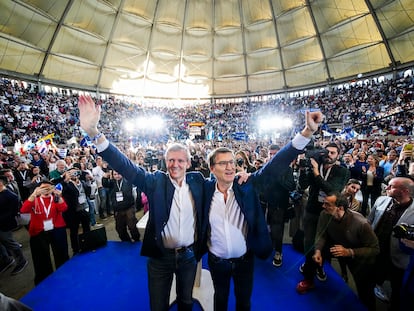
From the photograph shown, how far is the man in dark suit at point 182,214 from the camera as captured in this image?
191 centimetres

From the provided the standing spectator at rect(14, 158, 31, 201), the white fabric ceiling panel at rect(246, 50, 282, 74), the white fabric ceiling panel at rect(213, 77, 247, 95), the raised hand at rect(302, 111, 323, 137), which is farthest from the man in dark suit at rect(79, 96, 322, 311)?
the white fabric ceiling panel at rect(213, 77, 247, 95)

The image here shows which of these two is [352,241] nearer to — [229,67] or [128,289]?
[128,289]

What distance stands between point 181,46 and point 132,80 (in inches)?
293

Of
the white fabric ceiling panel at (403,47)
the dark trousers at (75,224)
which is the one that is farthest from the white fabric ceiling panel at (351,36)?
the dark trousers at (75,224)

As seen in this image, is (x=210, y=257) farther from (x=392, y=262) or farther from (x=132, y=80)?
(x=132, y=80)

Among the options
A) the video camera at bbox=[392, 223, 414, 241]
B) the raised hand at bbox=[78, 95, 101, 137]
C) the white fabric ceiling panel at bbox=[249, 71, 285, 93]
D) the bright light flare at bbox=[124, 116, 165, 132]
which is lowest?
the video camera at bbox=[392, 223, 414, 241]

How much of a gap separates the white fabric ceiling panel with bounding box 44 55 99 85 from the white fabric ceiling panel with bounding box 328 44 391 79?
25.8m

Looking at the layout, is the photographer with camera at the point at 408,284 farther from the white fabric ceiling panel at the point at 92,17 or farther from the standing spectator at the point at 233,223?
the white fabric ceiling panel at the point at 92,17

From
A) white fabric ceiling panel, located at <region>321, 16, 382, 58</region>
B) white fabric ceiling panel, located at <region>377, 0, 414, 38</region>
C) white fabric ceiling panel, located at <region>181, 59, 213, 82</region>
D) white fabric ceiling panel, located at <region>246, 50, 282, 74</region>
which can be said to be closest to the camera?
white fabric ceiling panel, located at <region>377, 0, 414, 38</region>

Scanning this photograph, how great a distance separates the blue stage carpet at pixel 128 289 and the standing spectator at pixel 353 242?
0.52 metres

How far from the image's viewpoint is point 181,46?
24.2 metres

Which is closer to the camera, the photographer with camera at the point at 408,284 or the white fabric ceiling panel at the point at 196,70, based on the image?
the photographer with camera at the point at 408,284

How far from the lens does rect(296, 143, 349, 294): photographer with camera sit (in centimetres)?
300

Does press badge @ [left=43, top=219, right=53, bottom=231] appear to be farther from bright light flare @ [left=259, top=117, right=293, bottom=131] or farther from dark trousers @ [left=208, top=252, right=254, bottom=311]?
bright light flare @ [left=259, top=117, right=293, bottom=131]
